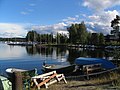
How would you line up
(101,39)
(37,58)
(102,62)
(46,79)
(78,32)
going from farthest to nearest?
(78,32), (101,39), (37,58), (102,62), (46,79)

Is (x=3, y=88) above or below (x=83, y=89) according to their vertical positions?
above

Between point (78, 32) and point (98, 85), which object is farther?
point (78, 32)

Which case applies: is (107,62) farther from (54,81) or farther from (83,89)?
(83,89)

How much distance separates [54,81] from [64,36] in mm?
171080

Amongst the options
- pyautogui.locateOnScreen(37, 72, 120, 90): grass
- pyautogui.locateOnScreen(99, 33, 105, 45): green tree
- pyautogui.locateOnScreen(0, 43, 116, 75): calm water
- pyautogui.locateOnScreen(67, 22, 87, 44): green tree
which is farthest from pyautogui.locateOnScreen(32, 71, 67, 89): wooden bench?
pyautogui.locateOnScreen(67, 22, 87, 44): green tree

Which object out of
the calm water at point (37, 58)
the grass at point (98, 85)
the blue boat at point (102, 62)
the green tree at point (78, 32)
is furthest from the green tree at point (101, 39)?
the grass at point (98, 85)

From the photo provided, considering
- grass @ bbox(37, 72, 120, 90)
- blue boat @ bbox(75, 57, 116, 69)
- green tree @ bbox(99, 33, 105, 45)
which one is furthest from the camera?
green tree @ bbox(99, 33, 105, 45)

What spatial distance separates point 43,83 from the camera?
1808 centimetres

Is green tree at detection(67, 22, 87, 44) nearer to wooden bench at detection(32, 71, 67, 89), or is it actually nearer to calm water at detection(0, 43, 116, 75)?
calm water at detection(0, 43, 116, 75)

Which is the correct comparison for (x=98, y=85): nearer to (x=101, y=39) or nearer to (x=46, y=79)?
(x=46, y=79)

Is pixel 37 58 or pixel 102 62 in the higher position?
pixel 102 62

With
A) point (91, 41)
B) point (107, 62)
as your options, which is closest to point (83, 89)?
point (107, 62)

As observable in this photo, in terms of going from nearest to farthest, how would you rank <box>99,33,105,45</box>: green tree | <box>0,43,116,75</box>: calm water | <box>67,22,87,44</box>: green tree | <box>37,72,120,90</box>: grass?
<box>37,72,120,90</box>: grass, <box>0,43,116,75</box>: calm water, <box>99,33,105,45</box>: green tree, <box>67,22,87,44</box>: green tree

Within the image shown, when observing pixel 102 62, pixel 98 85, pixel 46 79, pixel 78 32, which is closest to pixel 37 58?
pixel 102 62
